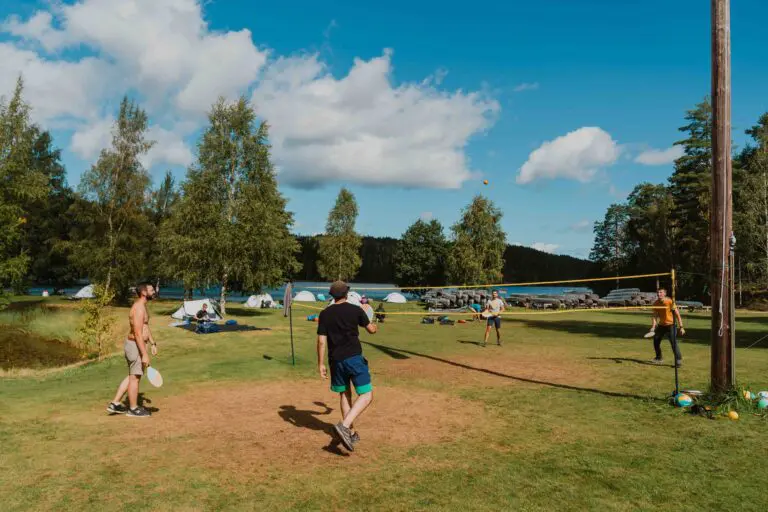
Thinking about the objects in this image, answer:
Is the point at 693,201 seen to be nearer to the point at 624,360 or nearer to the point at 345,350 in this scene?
the point at 624,360

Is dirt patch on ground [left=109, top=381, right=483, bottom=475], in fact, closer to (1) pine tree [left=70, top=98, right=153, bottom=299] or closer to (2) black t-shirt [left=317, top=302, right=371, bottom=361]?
(2) black t-shirt [left=317, top=302, right=371, bottom=361]

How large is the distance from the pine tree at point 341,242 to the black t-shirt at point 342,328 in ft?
176

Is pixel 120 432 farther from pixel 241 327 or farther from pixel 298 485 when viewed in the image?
pixel 241 327

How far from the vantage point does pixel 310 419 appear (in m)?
7.94

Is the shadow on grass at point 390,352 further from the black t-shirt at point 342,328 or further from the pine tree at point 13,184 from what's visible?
the pine tree at point 13,184

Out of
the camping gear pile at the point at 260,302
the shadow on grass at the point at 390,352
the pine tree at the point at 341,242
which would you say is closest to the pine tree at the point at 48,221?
the camping gear pile at the point at 260,302

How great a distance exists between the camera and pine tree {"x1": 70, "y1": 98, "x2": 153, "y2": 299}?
115 feet

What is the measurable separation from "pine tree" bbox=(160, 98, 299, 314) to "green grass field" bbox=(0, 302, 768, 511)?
1465 cm

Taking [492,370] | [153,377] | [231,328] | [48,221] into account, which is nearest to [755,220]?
[492,370]

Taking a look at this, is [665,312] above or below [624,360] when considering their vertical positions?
above

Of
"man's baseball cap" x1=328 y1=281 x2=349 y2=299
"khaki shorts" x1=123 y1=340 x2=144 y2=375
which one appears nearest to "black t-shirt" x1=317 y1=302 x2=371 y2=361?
"man's baseball cap" x1=328 y1=281 x2=349 y2=299

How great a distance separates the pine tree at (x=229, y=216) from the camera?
26.9m

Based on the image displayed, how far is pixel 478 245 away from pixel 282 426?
46.7 meters

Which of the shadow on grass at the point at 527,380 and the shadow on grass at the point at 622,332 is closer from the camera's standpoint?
the shadow on grass at the point at 527,380
